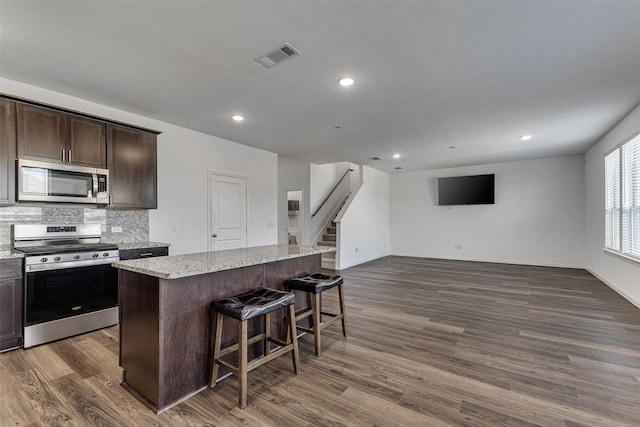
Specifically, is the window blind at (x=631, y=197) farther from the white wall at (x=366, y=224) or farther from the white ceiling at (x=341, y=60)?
the white wall at (x=366, y=224)

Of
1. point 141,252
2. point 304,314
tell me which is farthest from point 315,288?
point 141,252

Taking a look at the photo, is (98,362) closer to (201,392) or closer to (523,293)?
(201,392)

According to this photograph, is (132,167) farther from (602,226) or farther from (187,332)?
(602,226)

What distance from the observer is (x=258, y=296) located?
2336 millimetres

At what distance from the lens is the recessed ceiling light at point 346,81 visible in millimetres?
2885

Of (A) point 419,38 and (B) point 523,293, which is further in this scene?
(B) point 523,293

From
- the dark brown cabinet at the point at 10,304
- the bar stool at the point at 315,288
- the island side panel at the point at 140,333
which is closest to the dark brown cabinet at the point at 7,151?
the dark brown cabinet at the point at 10,304

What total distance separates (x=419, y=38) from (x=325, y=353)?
279 cm

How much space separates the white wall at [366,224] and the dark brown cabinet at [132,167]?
4098 millimetres

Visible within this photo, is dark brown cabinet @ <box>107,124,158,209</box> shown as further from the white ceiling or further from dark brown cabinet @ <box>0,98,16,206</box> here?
dark brown cabinet @ <box>0,98,16,206</box>

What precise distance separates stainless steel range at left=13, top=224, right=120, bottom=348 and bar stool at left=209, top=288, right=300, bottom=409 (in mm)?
1922

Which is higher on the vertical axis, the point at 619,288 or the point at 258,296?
the point at 258,296

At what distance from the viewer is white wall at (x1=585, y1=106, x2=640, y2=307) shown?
13.0 ft

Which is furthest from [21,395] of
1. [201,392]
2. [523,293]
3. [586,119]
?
[586,119]
